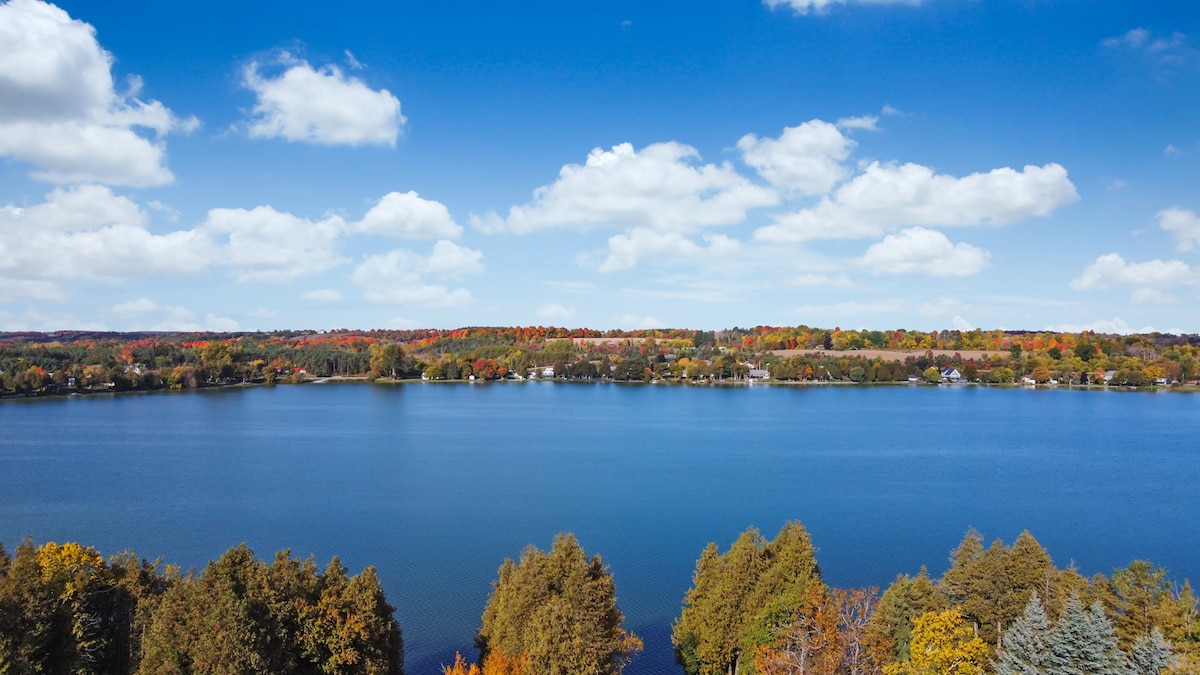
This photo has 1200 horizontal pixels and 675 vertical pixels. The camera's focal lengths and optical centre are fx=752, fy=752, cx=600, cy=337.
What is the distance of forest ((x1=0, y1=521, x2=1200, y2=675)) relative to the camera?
7918 mm

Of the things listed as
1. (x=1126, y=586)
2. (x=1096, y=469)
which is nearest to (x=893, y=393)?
(x=1096, y=469)

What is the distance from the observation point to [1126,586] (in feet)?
31.4

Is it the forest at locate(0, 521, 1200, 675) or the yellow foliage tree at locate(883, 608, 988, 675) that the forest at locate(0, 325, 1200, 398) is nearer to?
the forest at locate(0, 521, 1200, 675)

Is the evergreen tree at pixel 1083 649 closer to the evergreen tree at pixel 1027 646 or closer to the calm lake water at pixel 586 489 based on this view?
the evergreen tree at pixel 1027 646

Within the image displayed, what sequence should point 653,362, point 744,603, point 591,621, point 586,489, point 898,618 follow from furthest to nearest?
point 653,362
point 586,489
point 744,603
point 898,618
point 591,621

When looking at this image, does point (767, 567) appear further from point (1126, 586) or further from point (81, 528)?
point (81, 528)

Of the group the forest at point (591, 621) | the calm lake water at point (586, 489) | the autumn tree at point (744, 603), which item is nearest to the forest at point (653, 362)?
the calm lake water at point (586, 489)

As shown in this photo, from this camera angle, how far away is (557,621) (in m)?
8.38

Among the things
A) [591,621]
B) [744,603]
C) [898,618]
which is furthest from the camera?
[744,603]

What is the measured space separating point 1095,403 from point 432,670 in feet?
180

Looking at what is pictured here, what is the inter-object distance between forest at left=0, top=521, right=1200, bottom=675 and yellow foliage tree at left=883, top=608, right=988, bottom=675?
2 cm

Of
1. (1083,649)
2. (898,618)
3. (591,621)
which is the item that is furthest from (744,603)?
(1083,649)

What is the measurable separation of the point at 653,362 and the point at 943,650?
67.6 metres

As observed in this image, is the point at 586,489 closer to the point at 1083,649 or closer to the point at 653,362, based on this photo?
the point at 1083,649
